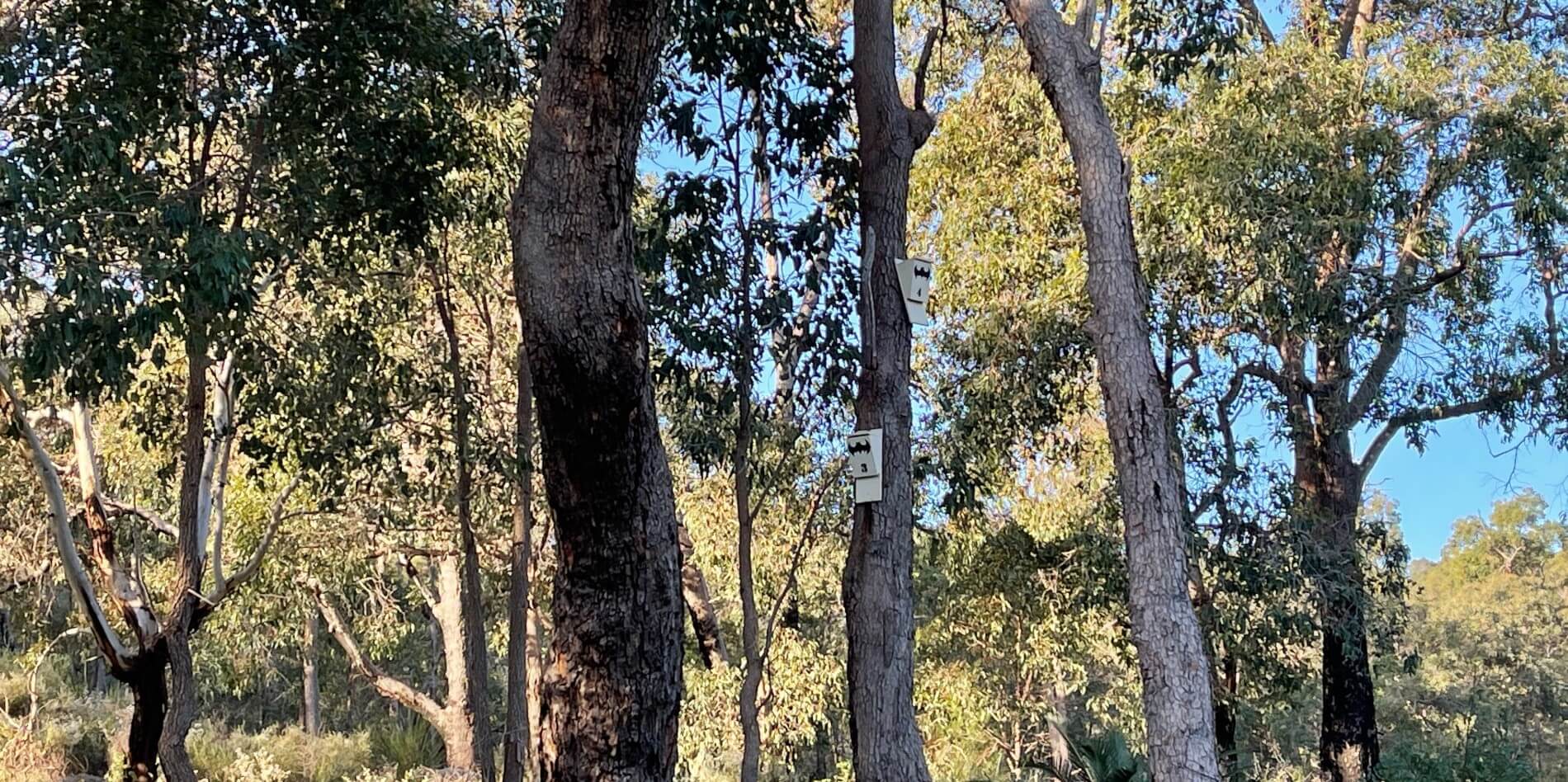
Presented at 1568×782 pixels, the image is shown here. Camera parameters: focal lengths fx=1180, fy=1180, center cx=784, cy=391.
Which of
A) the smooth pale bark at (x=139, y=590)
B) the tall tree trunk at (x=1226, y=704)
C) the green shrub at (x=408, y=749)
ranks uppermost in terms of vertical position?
the smooth pale bark at (x=139, y=590)

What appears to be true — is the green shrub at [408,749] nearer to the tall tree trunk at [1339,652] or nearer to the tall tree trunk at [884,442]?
the tall tree trunk at [1339,652]

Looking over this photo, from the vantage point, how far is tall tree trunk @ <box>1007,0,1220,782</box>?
18.3ft

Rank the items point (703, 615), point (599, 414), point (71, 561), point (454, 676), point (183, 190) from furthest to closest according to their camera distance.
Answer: point (454, 676) → point (703, 615) → point (71, 561) → point (183, 190) → point (599, 414)

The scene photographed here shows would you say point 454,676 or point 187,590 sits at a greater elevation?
point 187,590

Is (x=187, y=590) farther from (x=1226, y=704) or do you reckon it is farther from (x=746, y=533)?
(x=1226, y=704)

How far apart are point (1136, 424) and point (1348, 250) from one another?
2667mm

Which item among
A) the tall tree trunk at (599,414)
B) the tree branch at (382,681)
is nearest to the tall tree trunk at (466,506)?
the tall tree trunk at (599,414)

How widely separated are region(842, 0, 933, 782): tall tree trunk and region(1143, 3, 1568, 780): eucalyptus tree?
280 centimetres

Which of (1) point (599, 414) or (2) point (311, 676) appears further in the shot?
(2) point (311, 676)

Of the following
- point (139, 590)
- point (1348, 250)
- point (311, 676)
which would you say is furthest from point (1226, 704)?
point (311, 676)

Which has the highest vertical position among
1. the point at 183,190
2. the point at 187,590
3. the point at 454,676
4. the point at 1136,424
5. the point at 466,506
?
the point at 183,190

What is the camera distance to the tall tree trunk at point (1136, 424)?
5582 millimetres

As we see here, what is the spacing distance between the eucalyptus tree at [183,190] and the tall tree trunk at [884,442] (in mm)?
2107

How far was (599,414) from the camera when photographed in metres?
2.79
